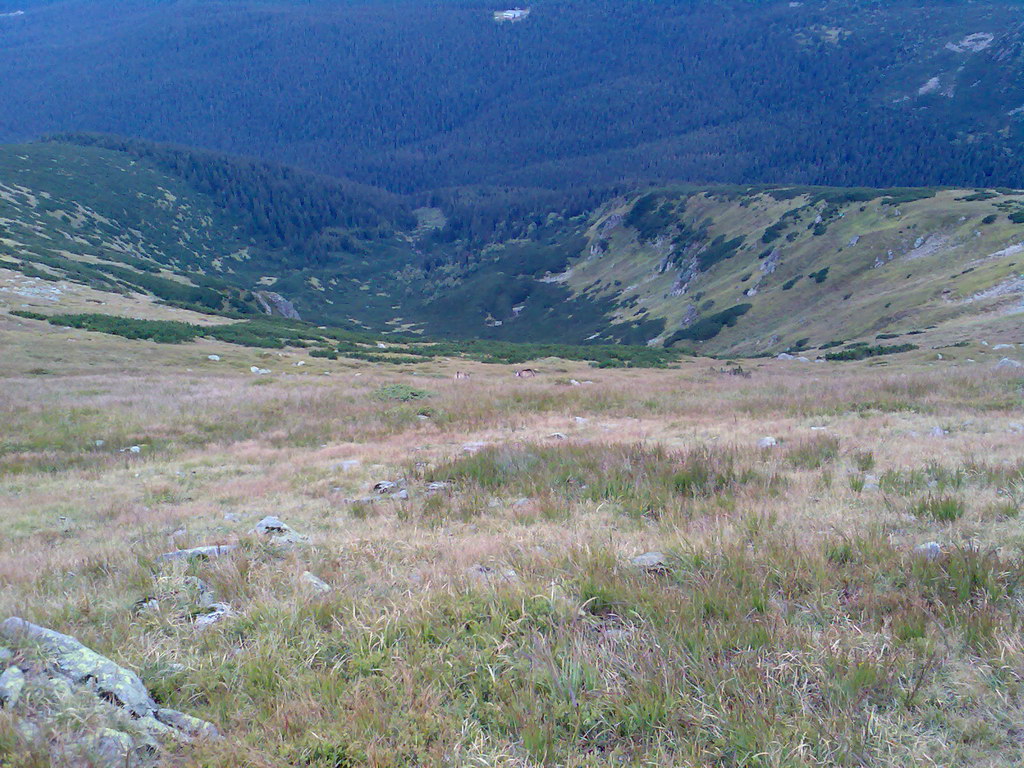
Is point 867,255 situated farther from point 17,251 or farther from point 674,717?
point 17,251

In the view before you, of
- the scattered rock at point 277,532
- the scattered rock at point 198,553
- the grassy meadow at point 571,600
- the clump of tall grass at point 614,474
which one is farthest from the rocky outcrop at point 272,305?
the scattered rock at point 198,553

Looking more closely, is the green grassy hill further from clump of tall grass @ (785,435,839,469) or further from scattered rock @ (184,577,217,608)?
scattered rock @ (184,577,217,608)

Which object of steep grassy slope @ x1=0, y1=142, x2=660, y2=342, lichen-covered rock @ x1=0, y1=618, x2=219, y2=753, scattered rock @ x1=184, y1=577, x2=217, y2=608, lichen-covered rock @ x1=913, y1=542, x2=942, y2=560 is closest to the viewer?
lichen-covered rock @ x1=0, y1=618, x2=219, y2=753

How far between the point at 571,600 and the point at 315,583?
79.5 inches

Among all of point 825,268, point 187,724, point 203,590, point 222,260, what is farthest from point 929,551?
point 222,260

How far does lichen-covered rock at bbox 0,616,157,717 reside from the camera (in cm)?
313

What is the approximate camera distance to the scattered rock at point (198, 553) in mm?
5465

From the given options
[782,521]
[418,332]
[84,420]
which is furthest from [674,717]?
[418,332]

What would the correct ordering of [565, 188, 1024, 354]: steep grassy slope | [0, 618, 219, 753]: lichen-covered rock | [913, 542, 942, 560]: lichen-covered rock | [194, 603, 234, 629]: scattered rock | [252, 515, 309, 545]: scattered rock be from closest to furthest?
[0, 618, 219, 753]: lichen-covered rock < [194, 603, 234, 629]: scattered rock < [913, 542, 942, 560]: lichen-covered rock < [252, 515, 309, 545]: scattered rock < [565, 188, 1024, 354]: steep grassy slope

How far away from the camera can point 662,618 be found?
372 centimetres

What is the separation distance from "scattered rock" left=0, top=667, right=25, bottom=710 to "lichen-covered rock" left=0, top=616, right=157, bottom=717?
6.9 inches

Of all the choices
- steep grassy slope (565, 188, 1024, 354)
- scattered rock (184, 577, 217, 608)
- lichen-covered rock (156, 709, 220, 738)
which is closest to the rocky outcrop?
steep grassy slope (565, 188, 1024, 354)

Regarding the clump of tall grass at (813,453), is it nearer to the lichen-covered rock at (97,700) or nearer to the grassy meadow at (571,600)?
the grassy meadow at (571,600)

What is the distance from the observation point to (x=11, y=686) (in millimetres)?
3080
